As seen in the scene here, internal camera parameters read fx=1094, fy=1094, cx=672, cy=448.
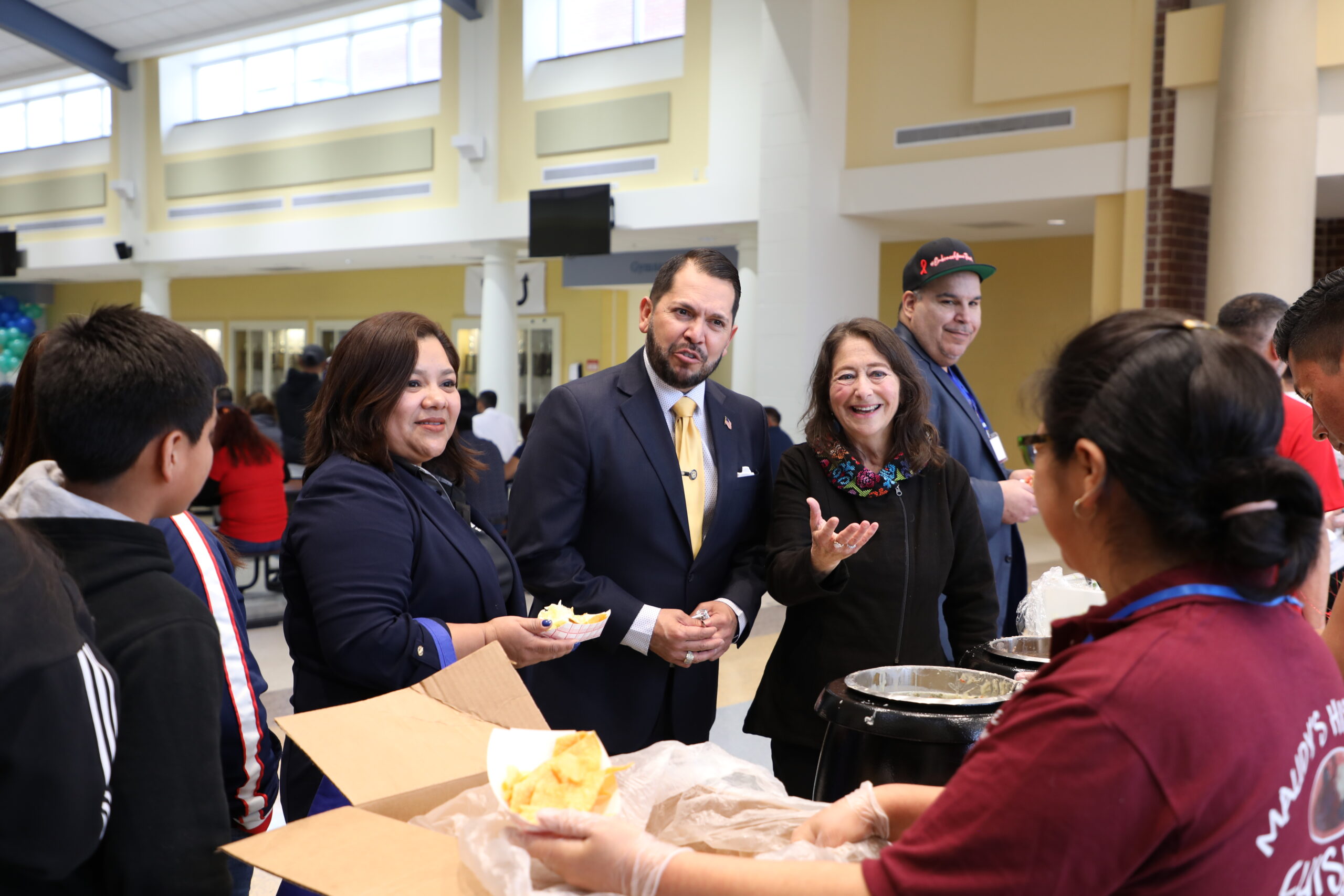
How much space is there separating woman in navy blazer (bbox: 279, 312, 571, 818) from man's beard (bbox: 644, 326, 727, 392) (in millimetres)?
508

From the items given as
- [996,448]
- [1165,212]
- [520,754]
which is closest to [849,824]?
[520,754]

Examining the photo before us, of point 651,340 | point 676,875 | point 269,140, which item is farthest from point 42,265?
point 676,875

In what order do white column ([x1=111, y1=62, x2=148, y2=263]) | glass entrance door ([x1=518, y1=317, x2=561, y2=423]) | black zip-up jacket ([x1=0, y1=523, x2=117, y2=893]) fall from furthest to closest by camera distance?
glass entrance door ([x1=518, y1=317, x2=561, y2=423]) → white column ([x1=111, y1=62, x2=148, y2=263]) → black zip-up jacket ([x1=0, y1=523, x2=117, y2=893])

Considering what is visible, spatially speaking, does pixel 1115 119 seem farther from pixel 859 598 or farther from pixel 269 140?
pixel 269 140

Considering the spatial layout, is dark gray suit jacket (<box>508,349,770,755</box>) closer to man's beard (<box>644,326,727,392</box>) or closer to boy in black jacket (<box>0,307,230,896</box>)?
man's beard (<box>644,326,727,392</box>)

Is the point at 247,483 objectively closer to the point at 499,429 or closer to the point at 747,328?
the point at 499,429

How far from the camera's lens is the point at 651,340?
257cm

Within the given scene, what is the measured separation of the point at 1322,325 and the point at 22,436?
200cm

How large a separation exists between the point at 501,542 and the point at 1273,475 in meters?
1.68

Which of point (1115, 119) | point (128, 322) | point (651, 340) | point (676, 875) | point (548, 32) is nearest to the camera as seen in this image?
point (676, 875)

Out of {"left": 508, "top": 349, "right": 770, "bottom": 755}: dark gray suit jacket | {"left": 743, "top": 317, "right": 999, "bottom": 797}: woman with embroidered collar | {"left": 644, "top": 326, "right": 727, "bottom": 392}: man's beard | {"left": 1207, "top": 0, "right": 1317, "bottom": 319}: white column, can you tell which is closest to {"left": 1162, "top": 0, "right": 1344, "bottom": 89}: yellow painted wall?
{"left": 1207, "top": 0, "right": 1317, "bottom": 319}: white column

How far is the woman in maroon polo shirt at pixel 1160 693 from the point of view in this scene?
2.79ft

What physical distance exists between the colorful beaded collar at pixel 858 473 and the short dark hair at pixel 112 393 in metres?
1.45

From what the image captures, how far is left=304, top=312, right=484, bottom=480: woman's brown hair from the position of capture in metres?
2.05
